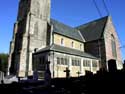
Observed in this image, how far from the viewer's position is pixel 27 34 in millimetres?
29641

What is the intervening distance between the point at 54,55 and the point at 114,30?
916 inches

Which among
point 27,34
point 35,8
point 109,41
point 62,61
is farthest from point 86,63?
point 35,8

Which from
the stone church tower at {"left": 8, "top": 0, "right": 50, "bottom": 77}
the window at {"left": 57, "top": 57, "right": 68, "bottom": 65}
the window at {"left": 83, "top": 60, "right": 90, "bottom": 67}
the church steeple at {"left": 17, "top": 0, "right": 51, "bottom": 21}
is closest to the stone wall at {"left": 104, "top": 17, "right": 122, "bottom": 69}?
the window at {"left": 83, "top": 60, "right": 90, "bottom": 67}

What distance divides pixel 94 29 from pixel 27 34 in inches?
755

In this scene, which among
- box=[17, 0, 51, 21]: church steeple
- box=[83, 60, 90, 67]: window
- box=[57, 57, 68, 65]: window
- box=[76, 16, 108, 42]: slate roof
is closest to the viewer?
box=[57, 57, 68, 65]: window

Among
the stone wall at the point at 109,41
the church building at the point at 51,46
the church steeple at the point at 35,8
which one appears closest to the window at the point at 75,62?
the church building at the point at 51,46

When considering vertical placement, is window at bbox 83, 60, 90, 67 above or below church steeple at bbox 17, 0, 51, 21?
below

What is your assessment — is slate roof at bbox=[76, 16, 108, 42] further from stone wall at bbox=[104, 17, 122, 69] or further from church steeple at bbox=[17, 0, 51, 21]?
church steeple at bbox=[17, 0, 51, 21]

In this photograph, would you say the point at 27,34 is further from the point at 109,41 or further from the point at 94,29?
the point at 109,41

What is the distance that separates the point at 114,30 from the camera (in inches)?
1626

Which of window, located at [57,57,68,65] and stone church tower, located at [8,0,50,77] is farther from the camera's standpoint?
stone church tower, located at [8,0,50,77]

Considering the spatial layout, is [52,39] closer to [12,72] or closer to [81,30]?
[12,72]

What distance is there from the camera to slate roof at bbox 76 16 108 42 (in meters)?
37.9

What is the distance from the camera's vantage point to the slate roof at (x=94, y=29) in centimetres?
3791
